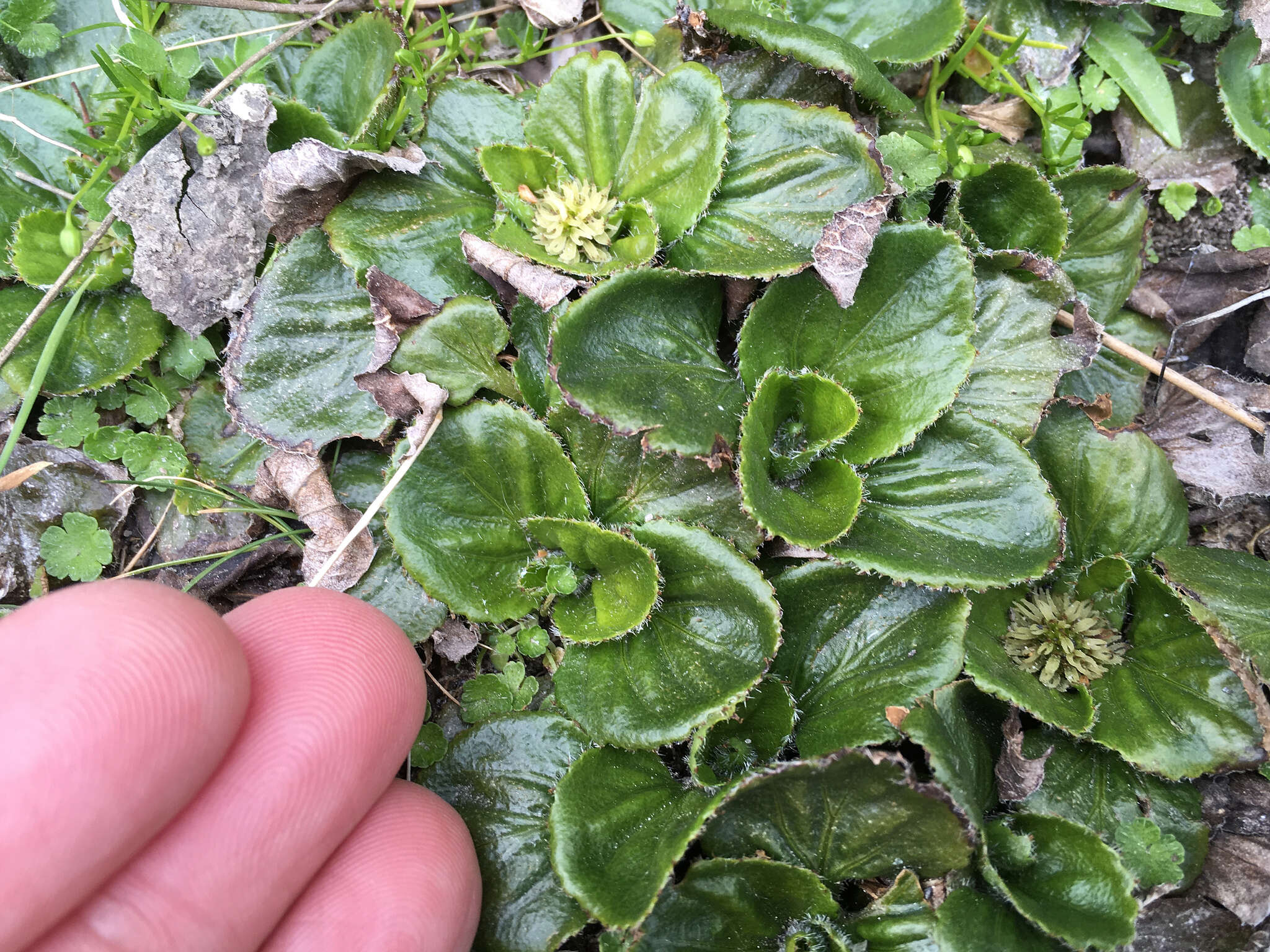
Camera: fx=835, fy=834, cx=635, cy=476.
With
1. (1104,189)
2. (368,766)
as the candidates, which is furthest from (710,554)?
(1104,189)

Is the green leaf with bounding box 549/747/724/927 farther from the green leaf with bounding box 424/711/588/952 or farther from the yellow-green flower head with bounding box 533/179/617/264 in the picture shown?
the yellow-green flower head with bounding box 533/179/617/264

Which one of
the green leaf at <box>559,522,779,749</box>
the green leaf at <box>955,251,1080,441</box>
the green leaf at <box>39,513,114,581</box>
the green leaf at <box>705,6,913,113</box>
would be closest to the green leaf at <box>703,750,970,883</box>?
the green leaf at <box>559,522,779,749</box>

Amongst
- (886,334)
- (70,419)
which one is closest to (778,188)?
(886,334)

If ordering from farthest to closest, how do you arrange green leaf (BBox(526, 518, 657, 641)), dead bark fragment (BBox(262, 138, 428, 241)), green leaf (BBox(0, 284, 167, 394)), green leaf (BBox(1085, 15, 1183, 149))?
green leaf (BBox(1085, 15, 1183, 149))
green leaf (BBox(0, 284, 167, 394))
dead bark fragment (BBox(262, 138, 428, 241))
green leaf (BBox(526, 518, 657, 641))

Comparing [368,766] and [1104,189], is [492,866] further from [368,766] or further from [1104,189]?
[1104,189]

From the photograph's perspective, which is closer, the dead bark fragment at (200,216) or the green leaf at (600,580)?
the green leaf at (600,580)

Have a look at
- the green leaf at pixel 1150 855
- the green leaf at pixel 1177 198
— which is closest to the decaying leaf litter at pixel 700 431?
the green leaf at pixel 1150 855

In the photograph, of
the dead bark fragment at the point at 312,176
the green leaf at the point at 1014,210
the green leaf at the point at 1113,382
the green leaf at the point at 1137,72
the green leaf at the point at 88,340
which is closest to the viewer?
the dead bark fragment at the point at 312,176

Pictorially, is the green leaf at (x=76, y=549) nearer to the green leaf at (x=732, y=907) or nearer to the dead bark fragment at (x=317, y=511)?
the dead bark fragment at (x=317, y=511)
